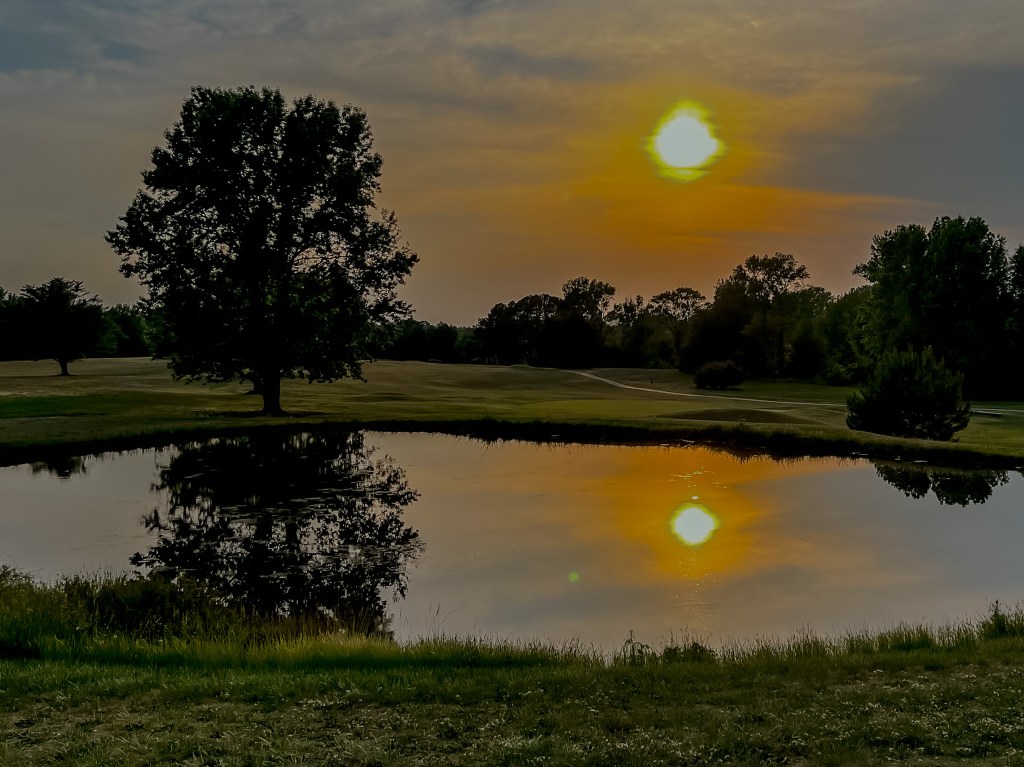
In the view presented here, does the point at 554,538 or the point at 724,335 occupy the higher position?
the point at 724,335

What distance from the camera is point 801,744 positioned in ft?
25.1

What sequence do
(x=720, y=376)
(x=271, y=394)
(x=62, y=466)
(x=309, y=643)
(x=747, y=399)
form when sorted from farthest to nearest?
(x=720, y=376), (x=747, y=399), (x=271, y=394), (x=62, y=466), (x=309, y=643)

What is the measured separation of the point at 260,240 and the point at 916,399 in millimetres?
34978

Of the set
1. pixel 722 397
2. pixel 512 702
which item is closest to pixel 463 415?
pixel 722 397

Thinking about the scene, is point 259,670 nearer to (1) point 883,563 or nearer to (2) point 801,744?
(2) point 801,744

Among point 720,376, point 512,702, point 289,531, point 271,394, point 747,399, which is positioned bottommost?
point 289,531

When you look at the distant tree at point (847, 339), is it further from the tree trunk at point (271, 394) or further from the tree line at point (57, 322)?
the tree line at point (57, 322)

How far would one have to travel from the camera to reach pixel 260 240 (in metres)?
46.7

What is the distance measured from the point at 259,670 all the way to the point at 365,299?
1573 inches

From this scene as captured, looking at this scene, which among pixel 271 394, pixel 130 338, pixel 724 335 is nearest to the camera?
pixel 271 394

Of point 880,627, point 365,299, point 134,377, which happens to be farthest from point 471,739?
point 134,377

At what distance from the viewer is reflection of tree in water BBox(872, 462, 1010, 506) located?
2536 cm

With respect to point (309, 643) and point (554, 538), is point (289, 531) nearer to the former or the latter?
point (554, 538)

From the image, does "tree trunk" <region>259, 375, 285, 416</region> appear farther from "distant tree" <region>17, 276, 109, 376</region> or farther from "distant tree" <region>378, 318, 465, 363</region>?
"distant tree" <region>378, 318, 465, 363</region>
